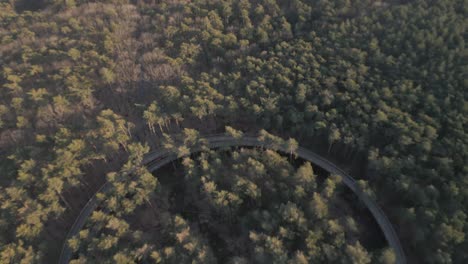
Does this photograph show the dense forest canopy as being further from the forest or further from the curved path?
the curved path

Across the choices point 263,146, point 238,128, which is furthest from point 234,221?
point 238,128

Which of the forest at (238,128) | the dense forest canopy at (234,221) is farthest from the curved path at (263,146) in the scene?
the dense forest canopy at (234,221)

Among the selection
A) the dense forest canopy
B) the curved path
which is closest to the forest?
the dense forest canopy

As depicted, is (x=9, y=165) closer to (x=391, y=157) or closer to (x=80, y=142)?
(x=80, y=142)

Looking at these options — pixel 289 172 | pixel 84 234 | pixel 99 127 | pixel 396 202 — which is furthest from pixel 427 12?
pixel 84 234

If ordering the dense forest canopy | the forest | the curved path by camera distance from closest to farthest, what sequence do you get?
the dense forest canopy → the forest → the curved path

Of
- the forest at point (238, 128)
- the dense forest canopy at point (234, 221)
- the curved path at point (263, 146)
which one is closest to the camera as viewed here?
the dense forest canopy at point (234, 221)

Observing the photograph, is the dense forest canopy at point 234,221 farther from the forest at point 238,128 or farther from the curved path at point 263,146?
the curved path at point 263,146

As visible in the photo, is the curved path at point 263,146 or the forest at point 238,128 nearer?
the forest at point 238,128

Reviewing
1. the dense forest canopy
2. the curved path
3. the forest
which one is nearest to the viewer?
the dense forest canopy
